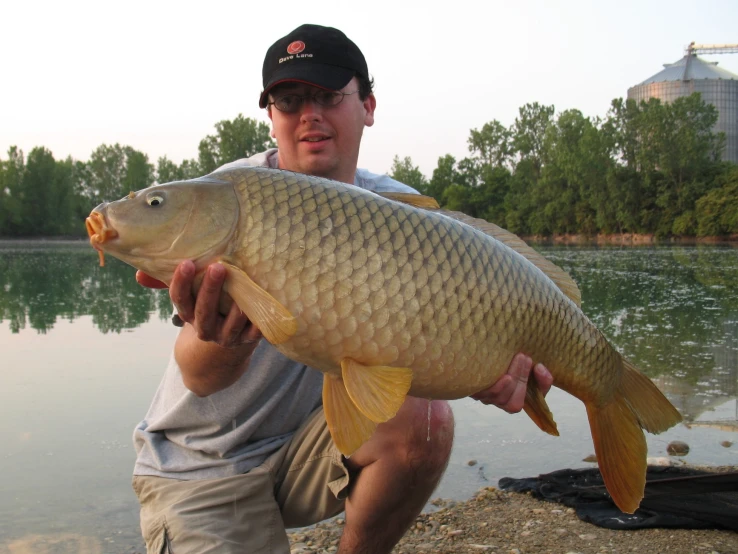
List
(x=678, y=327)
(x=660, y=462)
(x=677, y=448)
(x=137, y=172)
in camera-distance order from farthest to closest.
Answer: (x=137, y=172), (x=678, y=327), (x=677, y=448), (x=660, y=462)

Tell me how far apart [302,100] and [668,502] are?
6.18 feet

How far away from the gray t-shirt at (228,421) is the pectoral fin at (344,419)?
54cm

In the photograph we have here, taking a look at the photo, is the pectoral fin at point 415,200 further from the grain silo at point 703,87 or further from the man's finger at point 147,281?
the grain silo at point 703,87

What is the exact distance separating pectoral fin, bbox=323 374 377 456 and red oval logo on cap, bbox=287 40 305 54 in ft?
4.22

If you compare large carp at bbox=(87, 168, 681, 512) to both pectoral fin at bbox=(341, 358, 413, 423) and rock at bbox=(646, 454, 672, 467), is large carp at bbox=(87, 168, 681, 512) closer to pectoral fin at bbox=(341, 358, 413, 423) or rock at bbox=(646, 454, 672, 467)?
pectoral fin at bbox=(341, 358, 413, 423)

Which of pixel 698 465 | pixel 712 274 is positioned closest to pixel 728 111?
pixel 712 274

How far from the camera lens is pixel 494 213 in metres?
50.1

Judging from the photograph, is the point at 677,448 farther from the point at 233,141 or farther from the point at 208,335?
the point at 233,141

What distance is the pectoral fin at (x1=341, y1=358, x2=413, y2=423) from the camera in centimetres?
141

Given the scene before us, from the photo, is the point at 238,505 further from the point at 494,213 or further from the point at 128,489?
→ the point at 494,213

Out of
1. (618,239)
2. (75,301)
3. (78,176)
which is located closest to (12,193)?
(78,176)

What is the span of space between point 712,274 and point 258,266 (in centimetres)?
1198

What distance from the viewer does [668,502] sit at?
7.65 ft

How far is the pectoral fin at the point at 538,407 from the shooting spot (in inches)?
70.0
